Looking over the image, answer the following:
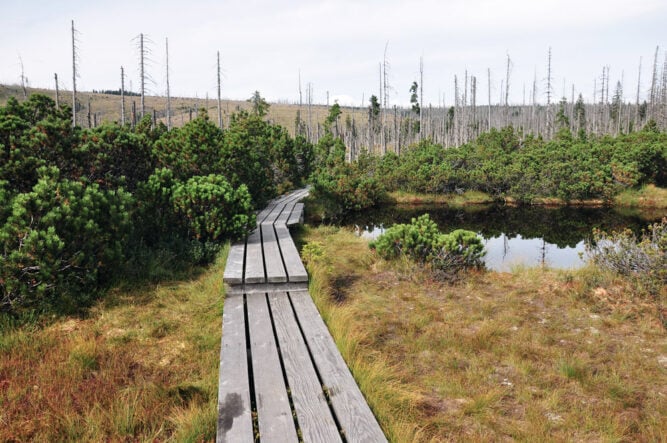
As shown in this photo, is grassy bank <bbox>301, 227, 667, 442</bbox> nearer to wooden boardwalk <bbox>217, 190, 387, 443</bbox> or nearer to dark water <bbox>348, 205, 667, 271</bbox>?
wooden boardwalk <bbox>217, 190, 387, 443</bbox>

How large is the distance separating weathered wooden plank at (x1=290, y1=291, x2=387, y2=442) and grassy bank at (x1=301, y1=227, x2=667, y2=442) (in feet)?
0.80

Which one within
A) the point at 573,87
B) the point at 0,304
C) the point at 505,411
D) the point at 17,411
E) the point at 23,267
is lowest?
the point at 505,411

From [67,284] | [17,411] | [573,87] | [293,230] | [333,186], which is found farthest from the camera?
[573,87]

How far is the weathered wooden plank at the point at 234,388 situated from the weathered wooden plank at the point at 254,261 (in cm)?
108

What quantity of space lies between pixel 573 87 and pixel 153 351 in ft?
265

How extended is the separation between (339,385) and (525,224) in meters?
17.1

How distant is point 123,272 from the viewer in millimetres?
6766

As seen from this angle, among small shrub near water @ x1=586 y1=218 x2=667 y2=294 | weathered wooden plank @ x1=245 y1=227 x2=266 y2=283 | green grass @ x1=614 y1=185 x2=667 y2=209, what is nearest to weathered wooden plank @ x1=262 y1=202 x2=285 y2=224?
weathered wooden plank @ x1=245 y1=227 x2=266 y2=283

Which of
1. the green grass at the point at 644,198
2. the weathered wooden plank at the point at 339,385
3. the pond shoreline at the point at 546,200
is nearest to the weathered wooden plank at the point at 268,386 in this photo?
the weathered wooden plank at the point at 339,385

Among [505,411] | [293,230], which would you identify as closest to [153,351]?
[505,411]

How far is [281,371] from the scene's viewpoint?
3801mm

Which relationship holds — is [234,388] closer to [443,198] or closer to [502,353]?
[502,353]

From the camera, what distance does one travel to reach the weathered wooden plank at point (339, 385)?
300 cm

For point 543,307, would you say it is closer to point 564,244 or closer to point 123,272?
point 123,272
